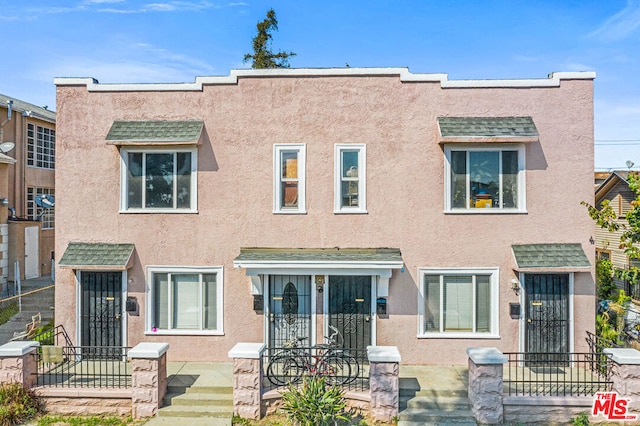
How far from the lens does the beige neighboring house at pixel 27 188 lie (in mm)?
18344

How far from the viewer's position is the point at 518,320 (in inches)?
439

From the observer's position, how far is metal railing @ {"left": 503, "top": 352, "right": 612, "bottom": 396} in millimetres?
9258

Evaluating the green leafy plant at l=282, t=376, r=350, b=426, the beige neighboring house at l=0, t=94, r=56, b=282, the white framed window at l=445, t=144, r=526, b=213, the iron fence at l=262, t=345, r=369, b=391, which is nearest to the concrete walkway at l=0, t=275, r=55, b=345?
the beige neighboring house at l=0, t=94, r=56, b=282

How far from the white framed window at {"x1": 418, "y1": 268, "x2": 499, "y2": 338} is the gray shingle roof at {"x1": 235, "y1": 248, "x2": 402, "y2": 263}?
112 cm

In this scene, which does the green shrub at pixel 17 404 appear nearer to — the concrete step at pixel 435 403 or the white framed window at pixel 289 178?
the white framed window at pixel 289 178

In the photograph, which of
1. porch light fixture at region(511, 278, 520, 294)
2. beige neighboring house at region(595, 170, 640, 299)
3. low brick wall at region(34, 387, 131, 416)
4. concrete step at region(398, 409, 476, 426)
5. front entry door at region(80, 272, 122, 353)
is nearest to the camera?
concrete step at region(398, 409, 476, 426)

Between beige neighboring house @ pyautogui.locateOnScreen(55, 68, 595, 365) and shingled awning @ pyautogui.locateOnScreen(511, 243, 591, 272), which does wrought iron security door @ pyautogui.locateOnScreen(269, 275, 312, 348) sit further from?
shingled awning @ pyautogui.locateOnScreen(511, 243, 591, 272)

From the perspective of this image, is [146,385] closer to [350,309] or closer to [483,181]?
[350,309]

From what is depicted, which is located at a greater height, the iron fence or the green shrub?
the iron fence

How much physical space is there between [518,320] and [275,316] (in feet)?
19.5

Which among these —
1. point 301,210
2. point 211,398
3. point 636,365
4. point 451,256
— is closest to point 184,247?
point 301,210

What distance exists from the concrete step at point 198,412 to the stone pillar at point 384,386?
2.89m

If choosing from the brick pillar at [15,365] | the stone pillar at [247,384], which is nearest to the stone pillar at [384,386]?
the stone pillar at [247,384]

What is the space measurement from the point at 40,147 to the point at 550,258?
22.1m
